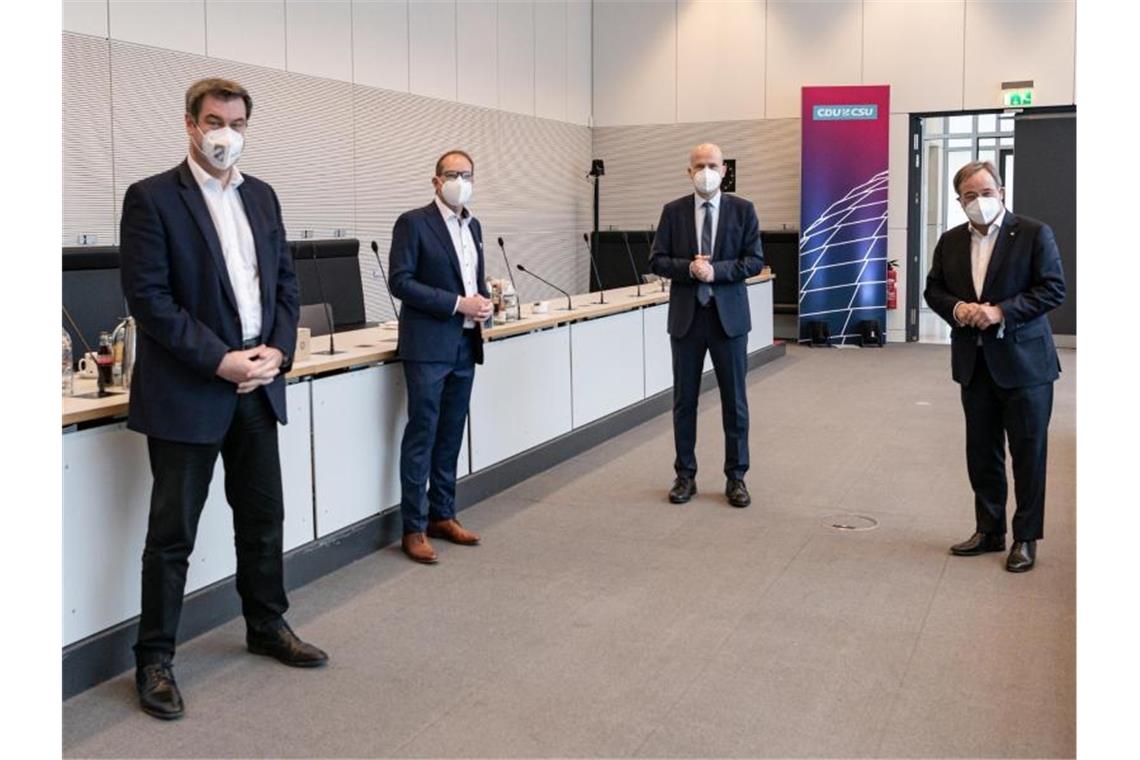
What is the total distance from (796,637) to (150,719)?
77.8 inches

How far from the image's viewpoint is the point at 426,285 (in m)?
4.73

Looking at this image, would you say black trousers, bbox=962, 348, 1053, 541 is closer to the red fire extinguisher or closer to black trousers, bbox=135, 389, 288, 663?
black trousers, bbox=135, 389, 288, 663

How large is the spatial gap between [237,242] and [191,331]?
325 millimetres

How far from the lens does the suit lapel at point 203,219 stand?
3.23m

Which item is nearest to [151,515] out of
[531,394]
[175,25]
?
[531,394]

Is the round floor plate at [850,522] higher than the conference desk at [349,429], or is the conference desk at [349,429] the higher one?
the conference desk at [349,429]

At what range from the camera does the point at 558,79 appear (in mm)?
13797

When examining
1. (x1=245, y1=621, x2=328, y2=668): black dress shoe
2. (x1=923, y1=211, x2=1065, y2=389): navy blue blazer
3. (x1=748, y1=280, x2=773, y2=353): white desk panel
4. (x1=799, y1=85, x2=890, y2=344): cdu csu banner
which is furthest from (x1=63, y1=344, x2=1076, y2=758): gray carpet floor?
(x1=799, y1=85, x2=890, y2=344): cdu csu banner

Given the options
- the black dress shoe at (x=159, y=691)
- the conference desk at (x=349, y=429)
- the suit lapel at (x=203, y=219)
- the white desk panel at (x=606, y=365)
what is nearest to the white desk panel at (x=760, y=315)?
the conference desk at (x=349, y=429)

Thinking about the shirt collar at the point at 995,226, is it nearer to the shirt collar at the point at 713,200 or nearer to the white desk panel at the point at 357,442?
the shirt collar at the point at 713,200

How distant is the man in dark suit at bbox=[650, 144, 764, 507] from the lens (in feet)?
18.4

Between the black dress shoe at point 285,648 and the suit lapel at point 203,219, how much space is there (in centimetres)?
104

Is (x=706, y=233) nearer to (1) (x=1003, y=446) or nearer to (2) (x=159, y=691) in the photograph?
(1) (x=1003, y=446)

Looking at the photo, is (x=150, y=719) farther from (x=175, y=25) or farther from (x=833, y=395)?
(x=833, y=395)
